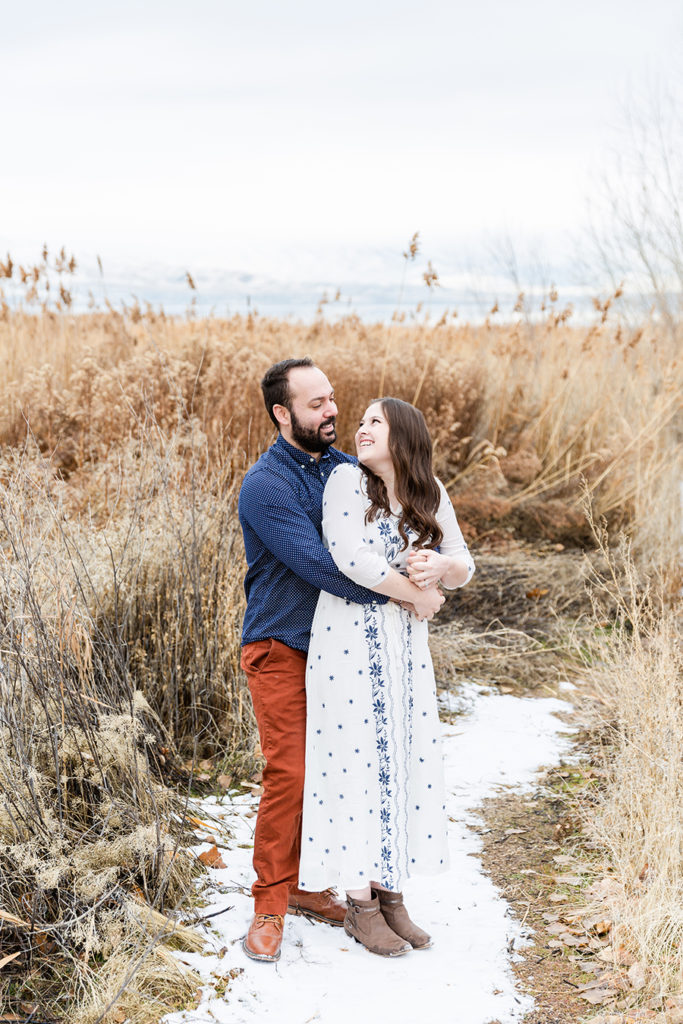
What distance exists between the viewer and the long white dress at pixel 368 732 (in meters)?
2.83

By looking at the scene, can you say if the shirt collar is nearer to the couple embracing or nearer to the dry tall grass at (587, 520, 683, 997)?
the couple embracing

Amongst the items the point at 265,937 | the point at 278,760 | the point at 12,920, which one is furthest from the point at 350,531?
the point at 12,920

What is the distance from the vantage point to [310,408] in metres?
2.96

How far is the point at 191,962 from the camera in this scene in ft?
9.48

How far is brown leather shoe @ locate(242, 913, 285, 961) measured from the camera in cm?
293

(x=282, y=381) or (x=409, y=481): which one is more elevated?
(x=282, y=381)

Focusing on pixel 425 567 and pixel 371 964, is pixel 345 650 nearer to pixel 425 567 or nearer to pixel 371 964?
pixel 425 567

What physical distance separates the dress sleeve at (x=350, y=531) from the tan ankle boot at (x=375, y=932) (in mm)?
1087

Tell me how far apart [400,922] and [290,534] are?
1.35m

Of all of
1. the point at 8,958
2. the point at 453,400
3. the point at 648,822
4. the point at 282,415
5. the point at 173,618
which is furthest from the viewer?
the point at 453,400

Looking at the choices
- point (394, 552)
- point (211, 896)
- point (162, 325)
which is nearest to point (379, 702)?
point (394, 552)

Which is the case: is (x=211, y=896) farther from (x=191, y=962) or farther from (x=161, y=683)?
(x=161, y=683)

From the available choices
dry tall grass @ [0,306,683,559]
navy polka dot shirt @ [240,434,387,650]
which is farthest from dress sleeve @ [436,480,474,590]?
dry tall grass @ [0,306,683,559]

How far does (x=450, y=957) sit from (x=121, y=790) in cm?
124
